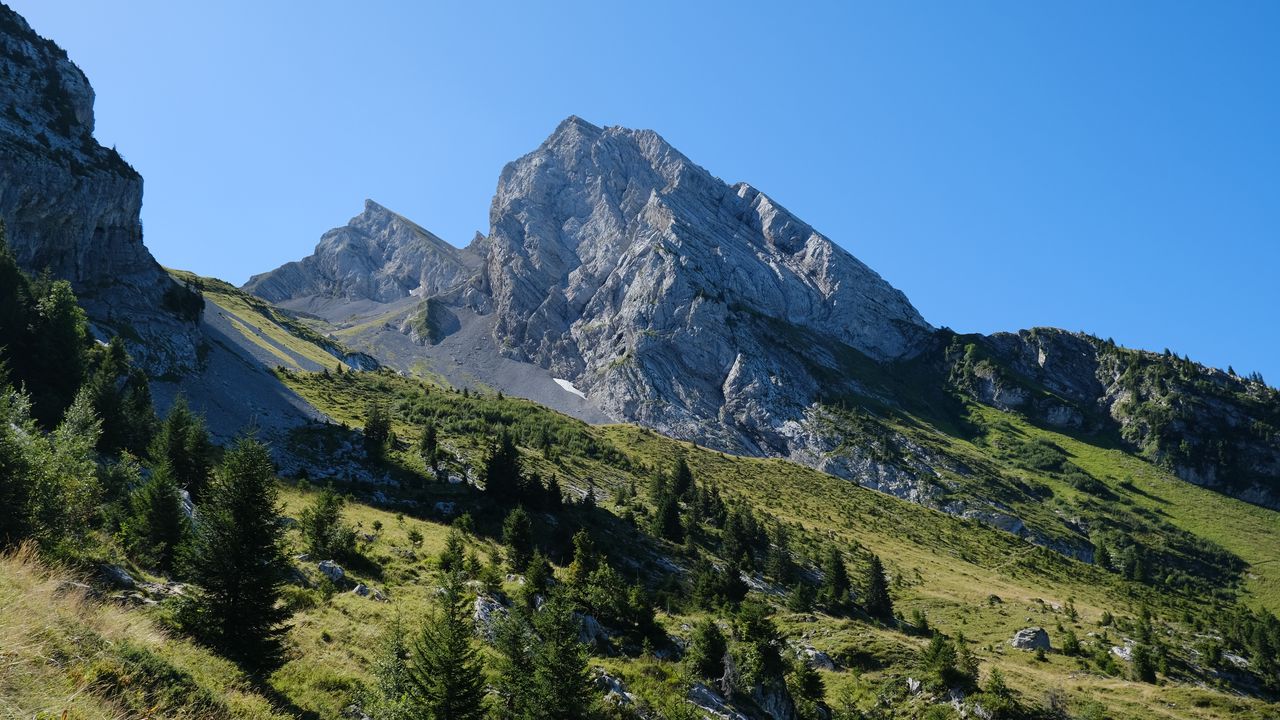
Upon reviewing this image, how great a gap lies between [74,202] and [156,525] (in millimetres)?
111469

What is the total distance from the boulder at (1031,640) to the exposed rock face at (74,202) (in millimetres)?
109950

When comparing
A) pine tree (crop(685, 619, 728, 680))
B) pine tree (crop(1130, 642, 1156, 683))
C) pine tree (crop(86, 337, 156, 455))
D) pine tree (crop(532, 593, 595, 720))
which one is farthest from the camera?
pine tree (crop(86, 337, 156, 455))

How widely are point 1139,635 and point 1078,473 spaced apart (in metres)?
158

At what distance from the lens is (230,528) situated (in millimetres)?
21453

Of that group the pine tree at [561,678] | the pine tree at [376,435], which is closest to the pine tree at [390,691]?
the pine tree at [561,678]

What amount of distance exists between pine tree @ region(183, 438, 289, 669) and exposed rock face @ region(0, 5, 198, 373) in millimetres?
86945

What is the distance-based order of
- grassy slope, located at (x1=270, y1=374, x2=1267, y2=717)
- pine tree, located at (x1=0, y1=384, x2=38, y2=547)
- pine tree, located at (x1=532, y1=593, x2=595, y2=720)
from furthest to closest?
grassy slope, located at (x1=270, y1=374, x2=1267, y2=717) < pine tree, located at (x1=532, y1=593, x2=595, y2=720) < pine tree, located at (x1=0, y1=384, x2=38, y2=547)

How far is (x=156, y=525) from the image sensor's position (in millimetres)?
29156

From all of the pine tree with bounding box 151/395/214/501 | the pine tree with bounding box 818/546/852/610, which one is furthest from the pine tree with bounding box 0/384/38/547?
the pine tree with bounding box 818/546/852/610

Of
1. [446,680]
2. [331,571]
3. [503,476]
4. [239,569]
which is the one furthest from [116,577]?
[503,476]

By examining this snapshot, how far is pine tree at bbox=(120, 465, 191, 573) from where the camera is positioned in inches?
1093

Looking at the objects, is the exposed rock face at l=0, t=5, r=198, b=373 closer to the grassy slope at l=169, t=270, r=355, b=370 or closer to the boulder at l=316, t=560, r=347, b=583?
the grassy slope at l=169, t=270, r=355, b=370

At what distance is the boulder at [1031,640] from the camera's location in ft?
167

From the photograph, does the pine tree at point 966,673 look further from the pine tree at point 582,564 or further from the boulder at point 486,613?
the boulder at point 486,613
